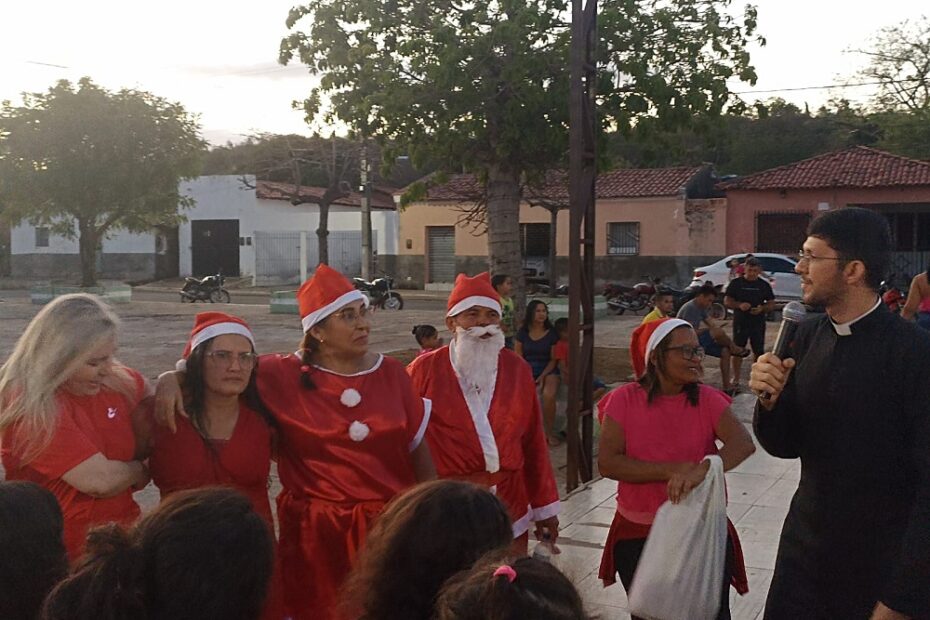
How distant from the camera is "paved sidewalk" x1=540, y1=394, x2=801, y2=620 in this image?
4.99m

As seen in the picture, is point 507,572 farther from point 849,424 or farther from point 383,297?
point 383,297

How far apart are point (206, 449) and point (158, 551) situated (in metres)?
1.40

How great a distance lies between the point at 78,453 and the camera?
2939 millimetres

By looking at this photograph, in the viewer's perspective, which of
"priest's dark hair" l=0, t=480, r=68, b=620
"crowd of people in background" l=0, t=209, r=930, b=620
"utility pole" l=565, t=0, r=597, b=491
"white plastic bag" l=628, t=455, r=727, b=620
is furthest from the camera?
"utility pole" l=565, t=0, r=597, b=491

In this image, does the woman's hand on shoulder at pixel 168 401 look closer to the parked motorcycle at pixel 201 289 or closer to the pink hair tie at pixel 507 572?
the pink hair tie at pixel 507 572

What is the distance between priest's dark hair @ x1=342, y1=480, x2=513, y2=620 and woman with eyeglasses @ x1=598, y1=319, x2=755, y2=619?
160 cm

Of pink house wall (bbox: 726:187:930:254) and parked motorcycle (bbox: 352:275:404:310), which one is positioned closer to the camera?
parked motorcycle (bbox: 352:275:404:310)

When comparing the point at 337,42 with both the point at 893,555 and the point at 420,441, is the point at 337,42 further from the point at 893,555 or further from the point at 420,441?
the point at 893,555

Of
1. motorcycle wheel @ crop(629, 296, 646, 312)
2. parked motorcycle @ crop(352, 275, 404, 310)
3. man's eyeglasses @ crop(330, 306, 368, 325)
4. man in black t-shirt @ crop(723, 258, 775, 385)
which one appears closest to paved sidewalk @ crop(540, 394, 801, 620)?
man's eyeglasses @ crop(330, 306, 368, 325)

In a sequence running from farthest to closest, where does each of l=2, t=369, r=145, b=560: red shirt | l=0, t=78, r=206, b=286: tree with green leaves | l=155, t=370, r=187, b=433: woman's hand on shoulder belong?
l=0, t=78, r=206, b=286: tree with green leaves, l=155, t=370, r=187, b=433: woman's hand on shoulder, l=2, t=369, r=145, b=560: red shirt

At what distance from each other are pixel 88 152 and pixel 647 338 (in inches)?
1087

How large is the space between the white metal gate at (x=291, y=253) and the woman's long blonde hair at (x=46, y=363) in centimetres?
3423

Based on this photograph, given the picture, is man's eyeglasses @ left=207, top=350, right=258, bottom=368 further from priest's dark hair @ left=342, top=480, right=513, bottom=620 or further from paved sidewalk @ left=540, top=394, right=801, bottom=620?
paved sidewalk @ left=540, top=394, right=801, bottom=620

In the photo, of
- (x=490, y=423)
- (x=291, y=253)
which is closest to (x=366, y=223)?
(x=291, y=253)
